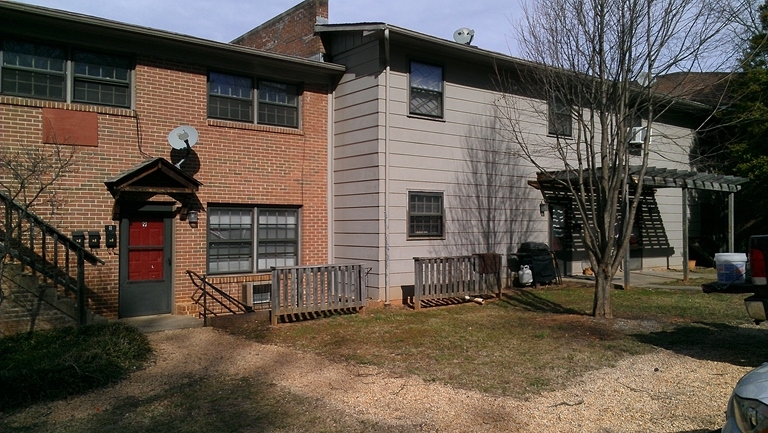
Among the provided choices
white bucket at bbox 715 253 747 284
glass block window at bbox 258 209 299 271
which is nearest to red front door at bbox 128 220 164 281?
glass block window at bbox 258 209 299 271

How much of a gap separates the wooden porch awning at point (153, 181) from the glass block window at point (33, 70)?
1.69 m

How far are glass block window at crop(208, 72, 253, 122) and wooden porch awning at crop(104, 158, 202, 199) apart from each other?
1685 mm

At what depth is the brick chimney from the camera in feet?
44.5

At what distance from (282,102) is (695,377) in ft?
30.8

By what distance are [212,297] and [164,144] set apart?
10.0ft

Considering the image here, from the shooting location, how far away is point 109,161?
10406 mm

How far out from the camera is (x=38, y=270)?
8797 millimetres

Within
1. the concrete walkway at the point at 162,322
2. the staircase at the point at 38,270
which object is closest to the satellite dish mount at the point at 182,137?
the staircase at the point at 38,270

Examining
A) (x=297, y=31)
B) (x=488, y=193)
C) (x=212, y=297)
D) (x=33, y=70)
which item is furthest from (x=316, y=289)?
(x=297, y=31)

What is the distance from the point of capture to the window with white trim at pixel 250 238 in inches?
461

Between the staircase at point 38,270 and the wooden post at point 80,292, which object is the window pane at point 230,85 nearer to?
the staircase at point 38,270

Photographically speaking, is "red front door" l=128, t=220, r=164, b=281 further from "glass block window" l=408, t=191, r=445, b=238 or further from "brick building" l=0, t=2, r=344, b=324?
"glass block window" l=408, t=191, r=445, b=238

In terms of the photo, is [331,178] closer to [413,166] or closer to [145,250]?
[413,166]

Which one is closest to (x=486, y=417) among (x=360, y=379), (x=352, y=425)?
(x=352, y=425)
